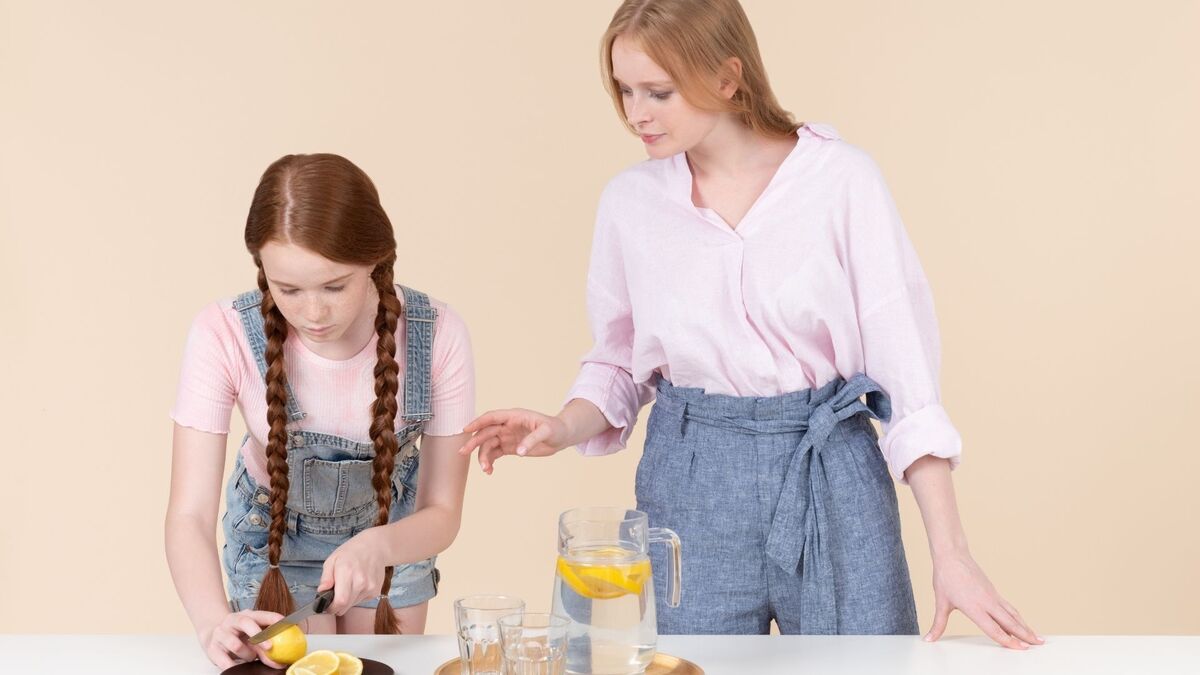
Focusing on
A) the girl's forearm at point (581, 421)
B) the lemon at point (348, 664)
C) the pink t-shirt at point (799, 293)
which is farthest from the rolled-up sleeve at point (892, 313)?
the lemon at point (348, 664)

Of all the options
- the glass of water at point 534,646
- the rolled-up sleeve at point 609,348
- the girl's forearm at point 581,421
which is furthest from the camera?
the rolled-up sleeve at point 609,348

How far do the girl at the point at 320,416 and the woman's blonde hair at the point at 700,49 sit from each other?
0.43 metres

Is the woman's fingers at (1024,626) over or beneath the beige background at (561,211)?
beneath

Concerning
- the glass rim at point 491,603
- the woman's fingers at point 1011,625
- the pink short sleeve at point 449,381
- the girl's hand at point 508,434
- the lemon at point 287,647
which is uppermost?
the pink short sleeve at point 449,381

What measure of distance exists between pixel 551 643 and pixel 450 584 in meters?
2.36

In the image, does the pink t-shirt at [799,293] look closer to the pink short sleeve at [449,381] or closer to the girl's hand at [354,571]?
the pink short sleeve at [449,381]

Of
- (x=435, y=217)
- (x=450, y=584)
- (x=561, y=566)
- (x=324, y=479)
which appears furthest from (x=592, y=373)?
(x=450, y=584)

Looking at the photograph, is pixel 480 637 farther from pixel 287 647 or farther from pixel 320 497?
pixel 320 497

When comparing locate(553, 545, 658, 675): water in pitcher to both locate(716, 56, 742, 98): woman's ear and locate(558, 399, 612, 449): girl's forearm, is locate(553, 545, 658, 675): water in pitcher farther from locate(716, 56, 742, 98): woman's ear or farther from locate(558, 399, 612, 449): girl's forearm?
locate(716, 56, 742, 98): woman's ear

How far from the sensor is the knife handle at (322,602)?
1664mm

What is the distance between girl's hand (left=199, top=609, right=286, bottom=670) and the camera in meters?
1.59

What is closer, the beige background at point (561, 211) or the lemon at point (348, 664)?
the lemon at point (348, 664)

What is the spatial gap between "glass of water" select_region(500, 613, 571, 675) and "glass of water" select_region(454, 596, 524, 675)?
1.2 inches

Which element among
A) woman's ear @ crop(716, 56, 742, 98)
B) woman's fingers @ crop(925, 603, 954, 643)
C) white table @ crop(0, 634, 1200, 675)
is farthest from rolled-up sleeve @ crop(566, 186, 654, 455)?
woman's fingers @ crop(925, 603, 954, 643)
